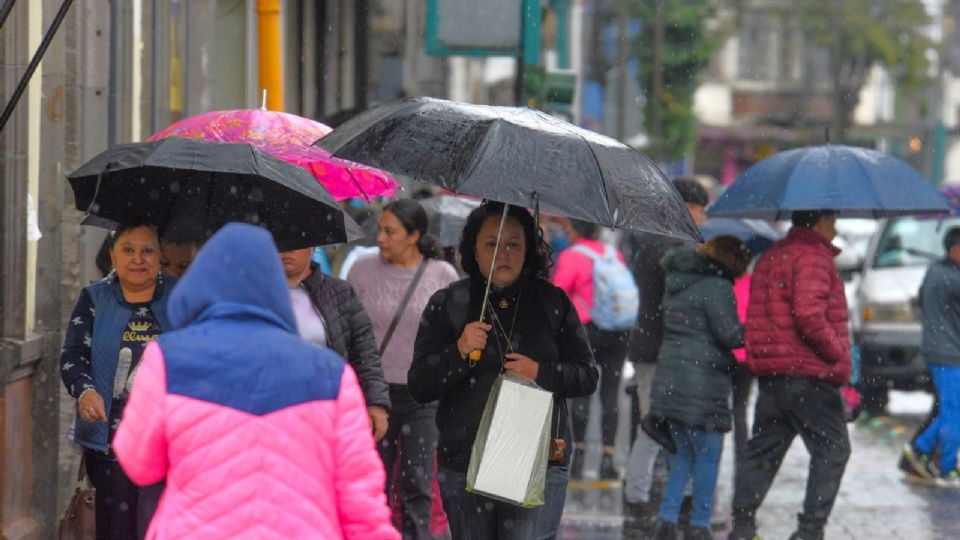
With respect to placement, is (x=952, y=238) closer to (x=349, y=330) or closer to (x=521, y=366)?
(x=349, y=330)

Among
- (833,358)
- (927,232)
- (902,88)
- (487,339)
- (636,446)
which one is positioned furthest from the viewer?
(902,88)

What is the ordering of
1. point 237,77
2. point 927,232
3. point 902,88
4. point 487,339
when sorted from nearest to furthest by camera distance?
point 487,339 < point 237,77 < point 927,232 < point 902,88

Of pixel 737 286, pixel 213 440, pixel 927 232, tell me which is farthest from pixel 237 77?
pixel 213 440

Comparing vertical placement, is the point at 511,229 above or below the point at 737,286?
above

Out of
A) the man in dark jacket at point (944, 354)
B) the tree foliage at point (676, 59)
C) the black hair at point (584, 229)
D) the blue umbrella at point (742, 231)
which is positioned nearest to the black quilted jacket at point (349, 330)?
the blue umbrella at point (742, 231)

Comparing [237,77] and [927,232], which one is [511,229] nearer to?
[237,77]

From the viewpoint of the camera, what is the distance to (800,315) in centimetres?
875

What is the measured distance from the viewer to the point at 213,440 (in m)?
4.00

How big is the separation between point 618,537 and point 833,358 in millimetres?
1765

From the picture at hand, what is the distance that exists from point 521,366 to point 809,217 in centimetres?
339

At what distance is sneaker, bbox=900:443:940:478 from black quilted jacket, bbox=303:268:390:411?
6.20 m

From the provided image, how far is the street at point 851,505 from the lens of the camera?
10102 mm

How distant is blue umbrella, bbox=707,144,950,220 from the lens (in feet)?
29.0

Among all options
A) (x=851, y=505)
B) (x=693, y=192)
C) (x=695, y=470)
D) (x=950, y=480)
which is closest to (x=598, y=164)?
(x=695, y=470)
